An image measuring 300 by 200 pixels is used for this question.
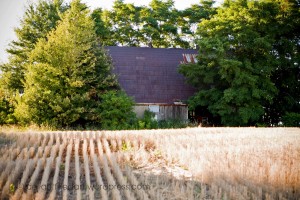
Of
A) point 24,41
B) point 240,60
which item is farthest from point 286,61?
point 24,41

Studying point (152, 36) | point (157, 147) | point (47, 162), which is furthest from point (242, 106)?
point (152, 36)

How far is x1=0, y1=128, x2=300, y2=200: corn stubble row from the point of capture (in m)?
5.23

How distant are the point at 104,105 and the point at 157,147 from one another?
9.25 metres

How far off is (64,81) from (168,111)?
9.54 meters

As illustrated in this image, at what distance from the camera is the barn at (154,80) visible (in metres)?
22.3

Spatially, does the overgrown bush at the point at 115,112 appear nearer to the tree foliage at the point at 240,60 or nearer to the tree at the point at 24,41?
the tree foliage at the point at 240,60

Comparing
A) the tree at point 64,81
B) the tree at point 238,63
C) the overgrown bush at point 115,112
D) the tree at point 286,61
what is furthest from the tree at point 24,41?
the tree at point 286,61

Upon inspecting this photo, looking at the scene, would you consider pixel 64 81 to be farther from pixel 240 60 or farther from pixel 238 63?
pixel 240 60

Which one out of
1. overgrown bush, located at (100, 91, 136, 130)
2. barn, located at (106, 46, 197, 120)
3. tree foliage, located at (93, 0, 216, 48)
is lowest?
overgrown bush, located at (100, 91, 136, 130)

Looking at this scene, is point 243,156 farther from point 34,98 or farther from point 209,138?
point 34,98

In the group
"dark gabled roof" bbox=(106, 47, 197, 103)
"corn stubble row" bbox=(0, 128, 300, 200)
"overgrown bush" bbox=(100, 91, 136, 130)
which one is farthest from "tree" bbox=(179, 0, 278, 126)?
"corn stubble row" bbox=(0, 128, 300, 200)

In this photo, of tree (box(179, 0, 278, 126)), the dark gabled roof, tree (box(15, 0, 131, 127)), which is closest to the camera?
tree (box(15, 0, 131, 127))

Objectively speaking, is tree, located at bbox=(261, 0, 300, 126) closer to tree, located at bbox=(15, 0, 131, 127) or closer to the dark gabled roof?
the dark gabled roof

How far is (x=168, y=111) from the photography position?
22.5 metres
